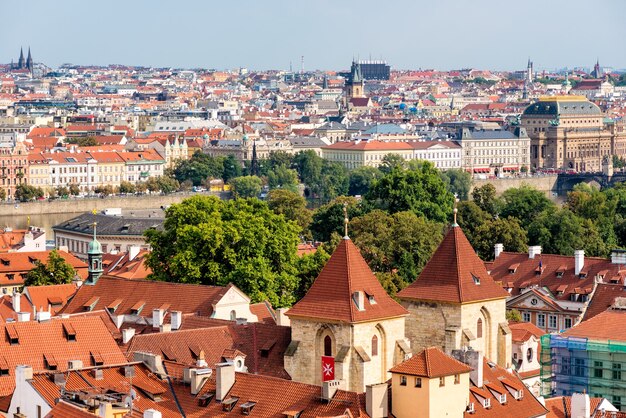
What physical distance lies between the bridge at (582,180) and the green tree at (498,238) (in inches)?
3959

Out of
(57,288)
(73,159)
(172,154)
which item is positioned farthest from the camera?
(172,154)

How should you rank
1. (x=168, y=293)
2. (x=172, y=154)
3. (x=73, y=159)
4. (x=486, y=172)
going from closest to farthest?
(x=168, y=293), (x=73, y=159), (x=172, y=154), (x=486, y=172)

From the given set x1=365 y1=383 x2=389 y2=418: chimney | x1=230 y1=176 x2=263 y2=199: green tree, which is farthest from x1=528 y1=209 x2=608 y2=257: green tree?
x1=230 y1=176 x2=263 y2=199: green tree

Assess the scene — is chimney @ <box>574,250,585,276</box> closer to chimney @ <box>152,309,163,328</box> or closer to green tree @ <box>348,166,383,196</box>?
chimney @ <box>152,309,163,328</box>

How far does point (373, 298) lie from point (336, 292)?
2.66 ft

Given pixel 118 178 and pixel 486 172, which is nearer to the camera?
pixel 118 178

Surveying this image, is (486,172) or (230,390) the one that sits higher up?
(230,390)

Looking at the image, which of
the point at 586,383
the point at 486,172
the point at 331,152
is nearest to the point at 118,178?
the point at 331,152

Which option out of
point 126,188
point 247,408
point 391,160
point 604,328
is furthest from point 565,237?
point 391,160

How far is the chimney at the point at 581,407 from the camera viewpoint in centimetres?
3375

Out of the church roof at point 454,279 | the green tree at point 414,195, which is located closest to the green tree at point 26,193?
the green tree at point 414,195

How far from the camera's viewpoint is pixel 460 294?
39.1 meters

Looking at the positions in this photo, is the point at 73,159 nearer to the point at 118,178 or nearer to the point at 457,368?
the point at 118,178

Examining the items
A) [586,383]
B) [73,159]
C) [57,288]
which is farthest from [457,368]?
[73,159]
